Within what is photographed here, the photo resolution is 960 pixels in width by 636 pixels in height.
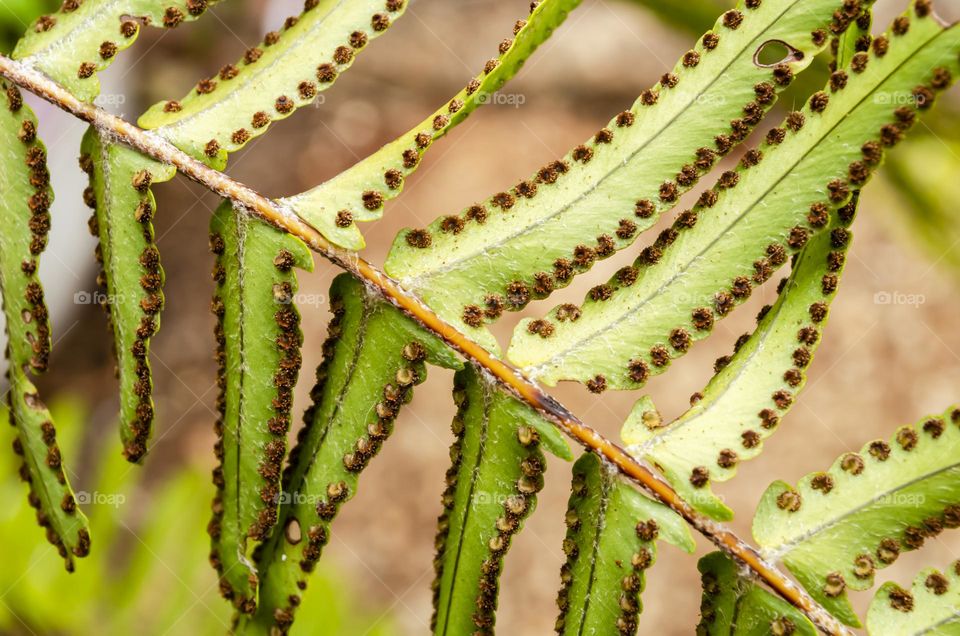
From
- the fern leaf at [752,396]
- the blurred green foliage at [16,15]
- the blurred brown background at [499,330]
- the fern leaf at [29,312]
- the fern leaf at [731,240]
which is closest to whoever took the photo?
the fern leaf at [731,240]

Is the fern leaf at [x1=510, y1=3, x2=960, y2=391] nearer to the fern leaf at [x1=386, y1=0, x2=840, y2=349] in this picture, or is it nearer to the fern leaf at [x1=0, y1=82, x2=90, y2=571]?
the fern leaf at [x1=386, y1=0, x2=840, y2=349]

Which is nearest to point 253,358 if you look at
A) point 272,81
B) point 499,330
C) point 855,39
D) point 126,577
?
point 272,81

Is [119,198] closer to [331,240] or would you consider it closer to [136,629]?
[331,240]

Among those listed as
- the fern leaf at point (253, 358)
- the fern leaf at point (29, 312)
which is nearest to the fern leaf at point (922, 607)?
the fern leaf at point (253, 358)

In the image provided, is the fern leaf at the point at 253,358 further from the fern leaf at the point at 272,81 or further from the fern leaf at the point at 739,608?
the fern leaf at the point at 739,608

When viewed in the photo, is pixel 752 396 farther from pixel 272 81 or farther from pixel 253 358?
pixel 272 81

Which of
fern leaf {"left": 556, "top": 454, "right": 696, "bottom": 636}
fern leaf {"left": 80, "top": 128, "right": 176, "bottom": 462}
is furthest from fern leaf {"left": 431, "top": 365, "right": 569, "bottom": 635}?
fern leaf {"left": 80, "top": 128, "right": 176, "bottom": 462}
